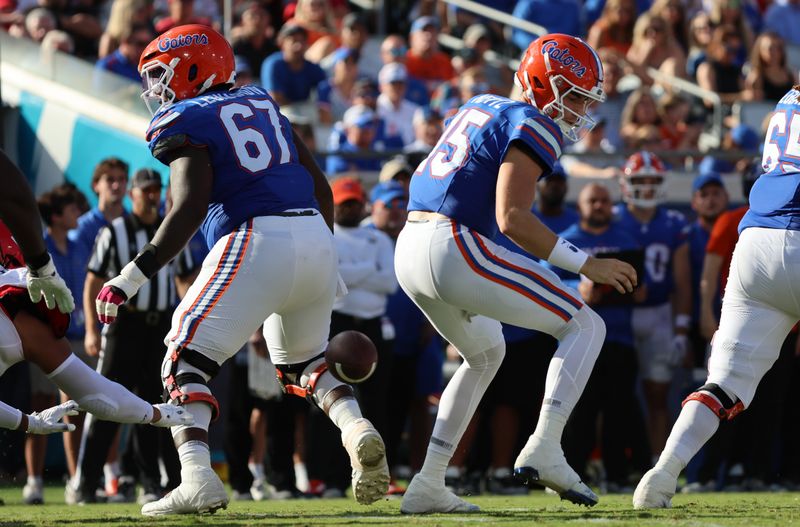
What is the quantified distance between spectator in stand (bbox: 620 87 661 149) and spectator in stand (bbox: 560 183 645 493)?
2.90m

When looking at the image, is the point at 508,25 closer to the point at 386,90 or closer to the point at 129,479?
the point at 386,90

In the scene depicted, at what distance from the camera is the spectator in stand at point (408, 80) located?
12.9 m

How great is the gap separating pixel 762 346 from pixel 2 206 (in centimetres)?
314

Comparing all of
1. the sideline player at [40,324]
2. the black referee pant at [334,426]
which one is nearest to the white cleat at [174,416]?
the sideline player at [40,324]

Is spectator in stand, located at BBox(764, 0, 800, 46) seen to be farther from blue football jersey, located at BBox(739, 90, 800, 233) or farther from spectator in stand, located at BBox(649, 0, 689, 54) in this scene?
blue football jersey, located at BBox(739, 90, 800, 233)

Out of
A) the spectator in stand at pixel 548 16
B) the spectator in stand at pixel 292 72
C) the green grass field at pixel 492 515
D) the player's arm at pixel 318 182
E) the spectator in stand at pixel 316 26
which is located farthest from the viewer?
the spectator in stand at pixel 548 16

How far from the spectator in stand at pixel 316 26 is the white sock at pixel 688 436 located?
8.04 metres

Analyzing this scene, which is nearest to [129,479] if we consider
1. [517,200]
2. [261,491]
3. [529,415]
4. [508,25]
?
[261,491]

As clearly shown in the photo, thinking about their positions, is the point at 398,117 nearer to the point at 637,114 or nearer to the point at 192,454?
→ the point at 637,114

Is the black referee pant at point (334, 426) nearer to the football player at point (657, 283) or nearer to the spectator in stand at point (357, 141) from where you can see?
the football player at point (657, 283)

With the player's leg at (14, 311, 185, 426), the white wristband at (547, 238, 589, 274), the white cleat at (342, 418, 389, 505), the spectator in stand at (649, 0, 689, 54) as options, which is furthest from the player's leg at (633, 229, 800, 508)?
the spectator in stand at (649, 0, 689, 54)

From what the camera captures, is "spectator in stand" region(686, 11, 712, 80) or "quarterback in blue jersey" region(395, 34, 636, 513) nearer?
"quarterback in blue jersey" region(395, 34, 636, 513)

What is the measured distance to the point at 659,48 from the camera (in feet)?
45.3

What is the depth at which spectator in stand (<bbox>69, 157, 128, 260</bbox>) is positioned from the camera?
9172mm
